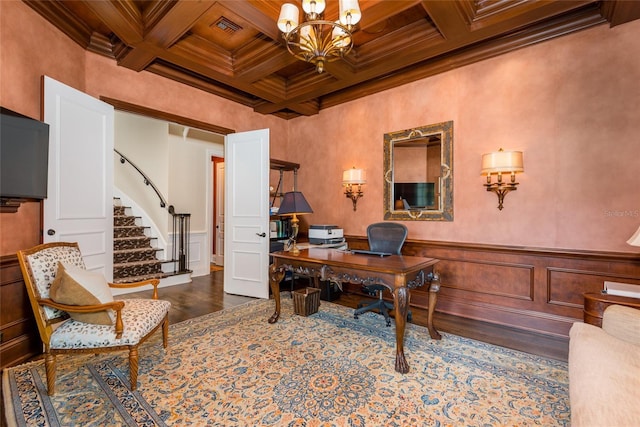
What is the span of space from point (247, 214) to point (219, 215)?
113 inches

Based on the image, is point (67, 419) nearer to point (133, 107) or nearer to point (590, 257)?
point (133, 107)

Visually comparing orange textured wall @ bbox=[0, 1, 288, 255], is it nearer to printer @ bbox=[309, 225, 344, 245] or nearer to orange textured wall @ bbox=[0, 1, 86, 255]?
orange textured wall @ bbox=[0, 1, 86, 255]

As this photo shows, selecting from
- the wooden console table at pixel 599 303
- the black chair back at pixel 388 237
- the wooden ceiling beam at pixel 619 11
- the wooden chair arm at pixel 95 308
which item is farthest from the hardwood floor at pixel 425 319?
the wooden ceiling beam at pixel 619 11

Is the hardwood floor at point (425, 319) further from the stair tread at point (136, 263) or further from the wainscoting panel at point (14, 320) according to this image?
the wainscoting panel at point (14, 320)

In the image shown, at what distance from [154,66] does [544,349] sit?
16.3ft

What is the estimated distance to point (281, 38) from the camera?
2.91 meters

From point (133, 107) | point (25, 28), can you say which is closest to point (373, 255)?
point (133, 107)

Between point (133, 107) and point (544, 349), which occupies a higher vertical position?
point (133, 107)

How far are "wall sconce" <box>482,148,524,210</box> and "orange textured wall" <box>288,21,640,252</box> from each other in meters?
0.09

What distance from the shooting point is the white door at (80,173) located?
2.56 m

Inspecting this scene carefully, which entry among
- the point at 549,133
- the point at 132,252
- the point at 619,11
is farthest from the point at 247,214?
the point at 619,11

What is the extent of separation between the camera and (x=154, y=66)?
3508 mm

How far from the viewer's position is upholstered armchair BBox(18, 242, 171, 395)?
1.86 m

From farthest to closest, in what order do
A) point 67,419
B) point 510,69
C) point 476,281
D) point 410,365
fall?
1. point 476,281
2. point 510,69
3. point 410,365
4. point 67,419
